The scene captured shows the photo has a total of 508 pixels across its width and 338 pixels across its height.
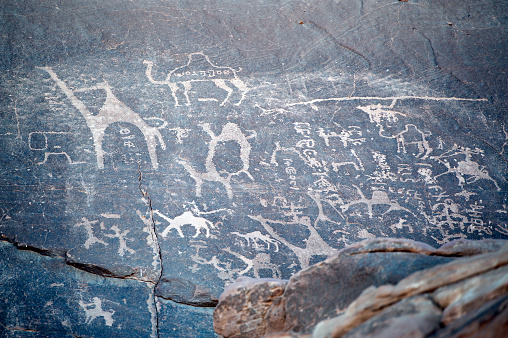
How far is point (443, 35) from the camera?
351 centimetres

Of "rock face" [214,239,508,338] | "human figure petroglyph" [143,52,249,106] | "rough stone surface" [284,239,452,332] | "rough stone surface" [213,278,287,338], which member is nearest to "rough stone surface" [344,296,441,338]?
"rock face" [214,239,508,338]

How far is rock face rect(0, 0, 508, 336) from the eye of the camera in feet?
8.57

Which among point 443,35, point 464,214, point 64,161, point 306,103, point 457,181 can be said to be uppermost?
point 443,35

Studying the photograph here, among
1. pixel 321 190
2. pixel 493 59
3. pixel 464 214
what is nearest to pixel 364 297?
pixel 321 190

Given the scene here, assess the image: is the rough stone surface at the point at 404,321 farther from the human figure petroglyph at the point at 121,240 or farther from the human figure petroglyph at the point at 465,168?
the human figure petroglyph at the point at 465,168

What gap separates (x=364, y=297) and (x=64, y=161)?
2168 mm

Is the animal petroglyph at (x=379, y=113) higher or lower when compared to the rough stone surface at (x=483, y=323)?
higher

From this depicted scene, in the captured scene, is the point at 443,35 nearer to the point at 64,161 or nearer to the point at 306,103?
the point at 306,103

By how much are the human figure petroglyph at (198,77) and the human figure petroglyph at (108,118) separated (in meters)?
0.29

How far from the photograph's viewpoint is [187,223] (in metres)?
2.70

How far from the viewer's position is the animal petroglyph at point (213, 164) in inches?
113

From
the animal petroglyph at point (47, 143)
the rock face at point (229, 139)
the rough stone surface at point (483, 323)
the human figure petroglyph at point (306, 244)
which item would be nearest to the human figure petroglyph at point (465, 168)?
the rock face at point (229, 139)

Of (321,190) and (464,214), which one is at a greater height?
(321,190)

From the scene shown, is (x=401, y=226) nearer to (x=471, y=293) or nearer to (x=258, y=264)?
(x=258, y=264)
